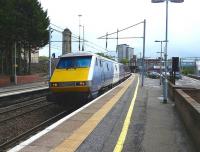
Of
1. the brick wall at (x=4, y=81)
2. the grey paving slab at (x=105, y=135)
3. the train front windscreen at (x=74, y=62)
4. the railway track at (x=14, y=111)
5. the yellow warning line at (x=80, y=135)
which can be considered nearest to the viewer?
the yellow warning line at (x=80, y=135)

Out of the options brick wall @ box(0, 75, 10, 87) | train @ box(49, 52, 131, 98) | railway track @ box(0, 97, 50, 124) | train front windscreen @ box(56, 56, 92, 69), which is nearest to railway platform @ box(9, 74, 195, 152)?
train @ box(49, 52, 131, 98)

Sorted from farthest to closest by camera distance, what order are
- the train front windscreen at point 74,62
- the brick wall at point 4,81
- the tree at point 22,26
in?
the brick wall at point 4,81 < the tree at point 22,26 < the train front windscreen at point 74,62

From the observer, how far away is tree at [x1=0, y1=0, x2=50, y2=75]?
2087 inches

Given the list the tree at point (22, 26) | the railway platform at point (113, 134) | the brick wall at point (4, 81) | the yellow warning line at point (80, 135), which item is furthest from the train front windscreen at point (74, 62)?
the brick wall at point (4, 81)

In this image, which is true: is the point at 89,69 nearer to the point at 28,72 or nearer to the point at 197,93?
the point at 197,93

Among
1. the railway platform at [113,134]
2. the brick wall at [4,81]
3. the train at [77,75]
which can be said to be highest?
the train at [77,75]

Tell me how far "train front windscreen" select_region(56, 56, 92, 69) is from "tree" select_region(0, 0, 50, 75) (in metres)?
29.8

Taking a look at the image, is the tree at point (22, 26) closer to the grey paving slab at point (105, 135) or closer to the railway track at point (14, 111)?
the railway track at point (14, 111)

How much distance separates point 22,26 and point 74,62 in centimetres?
3646

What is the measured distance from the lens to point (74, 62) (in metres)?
22.6

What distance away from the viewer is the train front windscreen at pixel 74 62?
22469 mm

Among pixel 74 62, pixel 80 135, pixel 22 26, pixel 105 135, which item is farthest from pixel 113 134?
pixel 22 26

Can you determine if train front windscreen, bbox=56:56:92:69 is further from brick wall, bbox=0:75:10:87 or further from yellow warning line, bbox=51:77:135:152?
brick wall, bbox=0:75:10:87

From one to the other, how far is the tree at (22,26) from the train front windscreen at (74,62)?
29.8 meters
